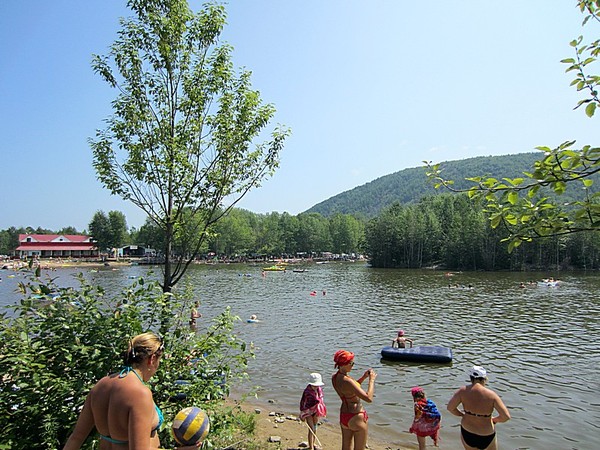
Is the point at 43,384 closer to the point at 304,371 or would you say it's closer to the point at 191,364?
the point at 191,364

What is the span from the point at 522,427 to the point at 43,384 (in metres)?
12.5

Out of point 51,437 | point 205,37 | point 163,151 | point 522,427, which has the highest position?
point 205,37

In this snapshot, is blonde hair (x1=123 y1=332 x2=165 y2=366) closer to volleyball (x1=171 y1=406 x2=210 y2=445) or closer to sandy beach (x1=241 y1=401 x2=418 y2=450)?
volleyball (x1=171 y1=406 x2=210 y2=445)

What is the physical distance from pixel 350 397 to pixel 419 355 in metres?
12.5

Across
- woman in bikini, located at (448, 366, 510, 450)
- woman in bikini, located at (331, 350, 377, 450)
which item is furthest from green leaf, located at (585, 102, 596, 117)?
woman in bikini, located at (448, 366, 510, 450)

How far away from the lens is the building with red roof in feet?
387

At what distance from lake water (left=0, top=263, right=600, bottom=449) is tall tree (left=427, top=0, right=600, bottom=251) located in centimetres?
680

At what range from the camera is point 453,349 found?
69.0ft

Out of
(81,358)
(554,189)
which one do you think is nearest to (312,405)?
(81,358)

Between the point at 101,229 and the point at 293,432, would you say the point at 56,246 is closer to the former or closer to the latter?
the point at 101,229

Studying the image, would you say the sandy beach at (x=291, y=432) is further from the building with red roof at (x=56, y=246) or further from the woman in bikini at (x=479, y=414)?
the building with red roof at (x=56, y=246)

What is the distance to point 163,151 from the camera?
7281 mm

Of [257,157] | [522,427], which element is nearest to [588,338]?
[522,427]

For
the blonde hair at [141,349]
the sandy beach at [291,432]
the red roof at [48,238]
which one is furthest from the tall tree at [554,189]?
the red roof at [48,238]
